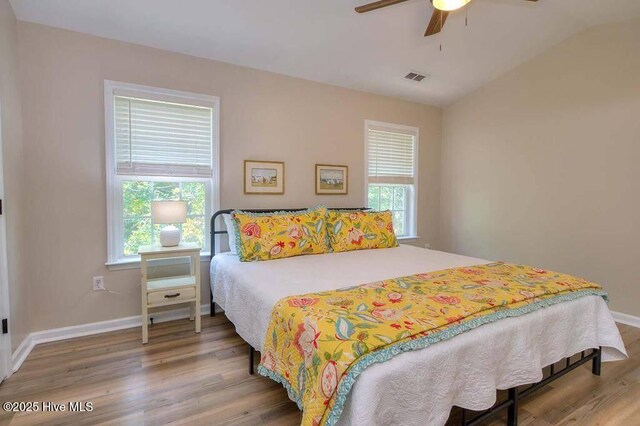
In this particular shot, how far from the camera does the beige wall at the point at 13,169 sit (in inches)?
82.4

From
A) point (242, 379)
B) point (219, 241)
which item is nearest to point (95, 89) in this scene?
point (219, 241)

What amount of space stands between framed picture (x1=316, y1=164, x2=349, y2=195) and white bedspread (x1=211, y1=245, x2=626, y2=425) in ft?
3.86

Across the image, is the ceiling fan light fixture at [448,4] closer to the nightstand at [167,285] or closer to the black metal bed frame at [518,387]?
→ the black metal bed frame at [518,387]

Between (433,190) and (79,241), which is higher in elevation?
(433,190)

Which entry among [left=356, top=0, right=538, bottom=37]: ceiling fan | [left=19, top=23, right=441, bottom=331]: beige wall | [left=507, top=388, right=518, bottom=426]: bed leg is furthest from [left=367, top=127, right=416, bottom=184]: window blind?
[left=507, top=388, right=518, bottom=426]: bed leg

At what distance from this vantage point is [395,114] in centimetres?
426

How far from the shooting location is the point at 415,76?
3.71 meters

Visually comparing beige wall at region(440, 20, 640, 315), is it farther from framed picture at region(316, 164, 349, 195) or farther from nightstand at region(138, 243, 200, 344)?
nightstand at region(138, 243, 200, 344)

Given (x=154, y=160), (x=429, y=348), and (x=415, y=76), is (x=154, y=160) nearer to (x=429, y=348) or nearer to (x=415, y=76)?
(x=429, y=348)

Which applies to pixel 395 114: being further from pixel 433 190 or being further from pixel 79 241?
pixel 79 241

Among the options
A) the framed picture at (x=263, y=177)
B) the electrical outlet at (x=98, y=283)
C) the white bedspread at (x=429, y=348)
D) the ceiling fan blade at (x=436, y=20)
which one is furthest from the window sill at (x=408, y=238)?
the electrical outlet at (x=98, y=283)

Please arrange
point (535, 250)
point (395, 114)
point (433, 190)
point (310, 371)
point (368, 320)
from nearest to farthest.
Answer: point (310, 371) < point (368, 320) < point (535, 250) < point (395, 114) < point (433, 190)

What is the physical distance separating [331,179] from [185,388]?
8.28ft

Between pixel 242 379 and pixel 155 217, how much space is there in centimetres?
140
